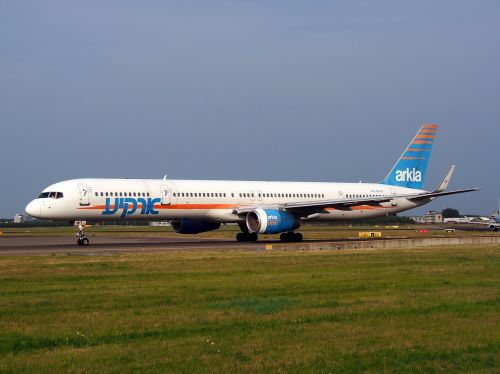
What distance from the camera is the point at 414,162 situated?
183ft

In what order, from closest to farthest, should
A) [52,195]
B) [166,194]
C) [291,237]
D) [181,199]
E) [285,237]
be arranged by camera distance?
[52,195] → [166,194] → [181,199] → [291,237] → [285,237]

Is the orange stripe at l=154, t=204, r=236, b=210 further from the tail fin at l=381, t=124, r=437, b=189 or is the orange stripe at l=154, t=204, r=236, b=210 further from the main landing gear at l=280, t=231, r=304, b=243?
the tail fin at l=381, t=124, r=437, b=189

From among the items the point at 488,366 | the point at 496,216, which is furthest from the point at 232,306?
the point at 496,216

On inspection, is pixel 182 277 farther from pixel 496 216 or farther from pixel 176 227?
pixel 496 216

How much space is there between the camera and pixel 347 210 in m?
49.0

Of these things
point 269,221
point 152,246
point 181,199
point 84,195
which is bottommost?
point 152,246

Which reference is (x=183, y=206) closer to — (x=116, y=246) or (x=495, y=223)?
(x=116, y=246)

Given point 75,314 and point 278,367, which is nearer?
point 278,367

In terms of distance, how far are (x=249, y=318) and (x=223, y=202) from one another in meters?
32.0

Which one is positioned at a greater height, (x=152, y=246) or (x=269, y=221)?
(x=269, y=221)

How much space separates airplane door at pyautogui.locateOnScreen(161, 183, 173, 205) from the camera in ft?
140

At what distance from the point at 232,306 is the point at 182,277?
19.8 feet

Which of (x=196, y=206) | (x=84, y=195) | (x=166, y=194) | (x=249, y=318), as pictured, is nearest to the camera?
(x=249, y=318)

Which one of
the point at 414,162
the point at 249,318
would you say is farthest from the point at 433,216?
the point at 249,318
